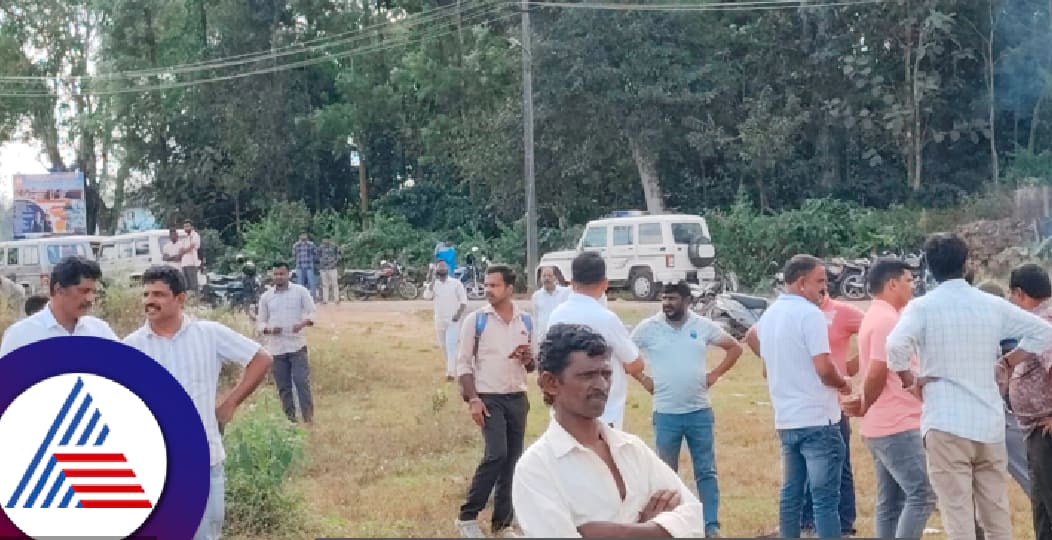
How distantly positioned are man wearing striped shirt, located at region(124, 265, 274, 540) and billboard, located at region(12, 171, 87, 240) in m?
34.8

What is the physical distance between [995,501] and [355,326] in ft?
54.4

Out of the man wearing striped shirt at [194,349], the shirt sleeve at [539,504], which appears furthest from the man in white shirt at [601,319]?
the shirt sleeve at [539,504]

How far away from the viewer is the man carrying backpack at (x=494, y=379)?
24.1 ft

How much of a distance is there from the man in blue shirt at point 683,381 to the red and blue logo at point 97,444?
13.3ft

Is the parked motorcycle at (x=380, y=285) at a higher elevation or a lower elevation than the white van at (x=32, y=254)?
lower

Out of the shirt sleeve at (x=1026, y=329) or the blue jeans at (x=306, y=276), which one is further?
the blue jeans at (x=306, y=276)

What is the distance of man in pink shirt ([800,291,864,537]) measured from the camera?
22.8 ft

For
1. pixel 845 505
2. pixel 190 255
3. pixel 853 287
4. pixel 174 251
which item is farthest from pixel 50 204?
pixel 845 505

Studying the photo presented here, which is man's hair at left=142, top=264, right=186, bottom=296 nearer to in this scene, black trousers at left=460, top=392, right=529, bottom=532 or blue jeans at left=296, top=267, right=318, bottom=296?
black trousers at left=460, top=392, right=529, bottom=532

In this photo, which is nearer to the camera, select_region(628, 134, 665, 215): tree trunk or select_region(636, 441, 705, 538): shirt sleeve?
select_region(636, 441, 705, 538): shirt sleeve

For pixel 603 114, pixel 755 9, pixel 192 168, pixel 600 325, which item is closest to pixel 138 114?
pixel 192 168

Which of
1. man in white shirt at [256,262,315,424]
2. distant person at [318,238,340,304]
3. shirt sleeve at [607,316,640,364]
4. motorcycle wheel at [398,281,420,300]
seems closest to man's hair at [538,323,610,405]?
shirt sleeve at [607,316,640,364]

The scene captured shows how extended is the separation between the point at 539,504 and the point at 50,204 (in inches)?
1480

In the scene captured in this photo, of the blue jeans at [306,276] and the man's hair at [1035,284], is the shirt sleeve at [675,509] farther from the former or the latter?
the blue jeans at [306,276]
